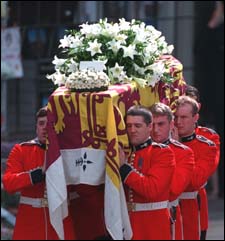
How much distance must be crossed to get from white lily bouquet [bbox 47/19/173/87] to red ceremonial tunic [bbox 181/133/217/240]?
0.94m

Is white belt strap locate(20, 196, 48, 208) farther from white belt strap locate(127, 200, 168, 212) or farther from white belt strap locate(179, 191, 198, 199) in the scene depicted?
white belt strap locate(179, 191, 198, 199)

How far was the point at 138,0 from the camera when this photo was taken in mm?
15398

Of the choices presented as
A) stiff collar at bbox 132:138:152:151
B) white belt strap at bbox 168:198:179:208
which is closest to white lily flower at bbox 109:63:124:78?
stiff collar at bbox 132:138:152:151

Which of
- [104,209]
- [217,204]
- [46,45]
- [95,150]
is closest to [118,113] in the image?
[95,150]

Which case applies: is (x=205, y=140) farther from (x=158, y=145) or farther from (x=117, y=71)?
(x=117, y=71)

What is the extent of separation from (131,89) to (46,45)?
10.8 metres

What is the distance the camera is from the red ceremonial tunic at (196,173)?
7.00 meters

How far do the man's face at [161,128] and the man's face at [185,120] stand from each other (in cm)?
50

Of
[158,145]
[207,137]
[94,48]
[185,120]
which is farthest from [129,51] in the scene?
[207,137]

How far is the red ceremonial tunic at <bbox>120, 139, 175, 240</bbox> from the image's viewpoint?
6.05m

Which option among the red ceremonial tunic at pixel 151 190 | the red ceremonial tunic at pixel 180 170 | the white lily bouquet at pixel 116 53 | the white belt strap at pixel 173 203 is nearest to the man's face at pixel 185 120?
the red ceremonial tunic at pixel 180 170

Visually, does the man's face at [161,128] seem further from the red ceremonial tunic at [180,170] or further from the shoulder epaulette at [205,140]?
the shoulder epaulette at [205,140]

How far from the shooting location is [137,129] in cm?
607

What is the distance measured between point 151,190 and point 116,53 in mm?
1035
